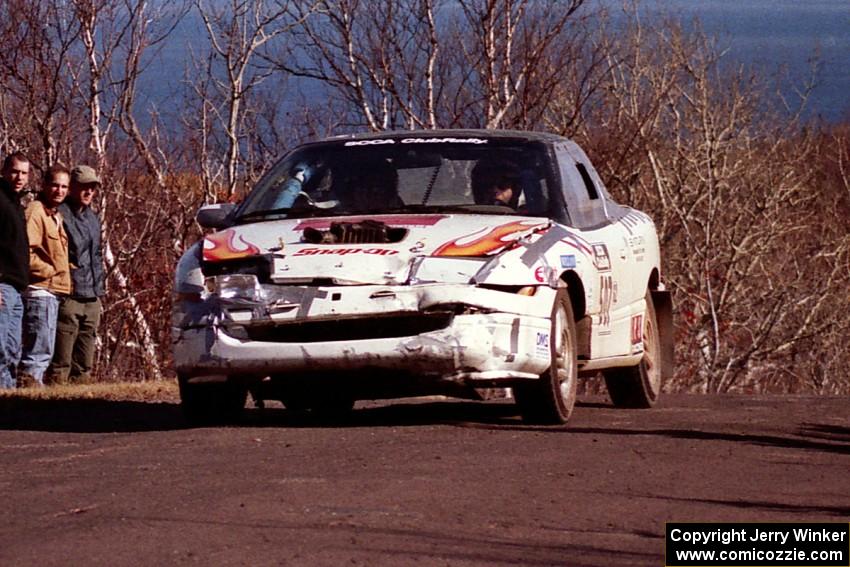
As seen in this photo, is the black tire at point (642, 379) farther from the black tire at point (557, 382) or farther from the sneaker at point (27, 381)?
the sneaker at point (27, 381)

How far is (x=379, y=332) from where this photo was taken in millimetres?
8844

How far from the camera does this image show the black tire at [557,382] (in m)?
9.12

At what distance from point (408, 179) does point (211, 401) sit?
5.32 feet

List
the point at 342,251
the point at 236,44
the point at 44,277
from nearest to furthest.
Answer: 1. the point at 342,251
2. the point at 44,277
3. the point at 236,44

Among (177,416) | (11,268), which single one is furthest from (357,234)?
(11,268)

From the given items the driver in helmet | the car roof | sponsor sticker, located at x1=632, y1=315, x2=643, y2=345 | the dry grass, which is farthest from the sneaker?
sponsor sticker, located at x1=632, y1=315, x2=643, y2=345

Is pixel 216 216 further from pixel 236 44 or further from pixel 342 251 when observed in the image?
pixel 236 44

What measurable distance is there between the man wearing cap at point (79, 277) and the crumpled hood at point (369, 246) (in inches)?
155

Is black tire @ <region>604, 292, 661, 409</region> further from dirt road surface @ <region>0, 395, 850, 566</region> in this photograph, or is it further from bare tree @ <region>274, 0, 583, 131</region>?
bare tree @ <region>274, 0, 583, 131</region>

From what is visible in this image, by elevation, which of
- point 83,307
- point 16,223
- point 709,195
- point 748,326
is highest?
point 16,223

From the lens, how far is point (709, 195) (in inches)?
1294

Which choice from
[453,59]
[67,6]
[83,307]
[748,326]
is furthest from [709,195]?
[83,307]

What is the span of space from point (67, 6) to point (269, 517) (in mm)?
17587

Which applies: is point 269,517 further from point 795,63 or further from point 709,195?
point 795,63
